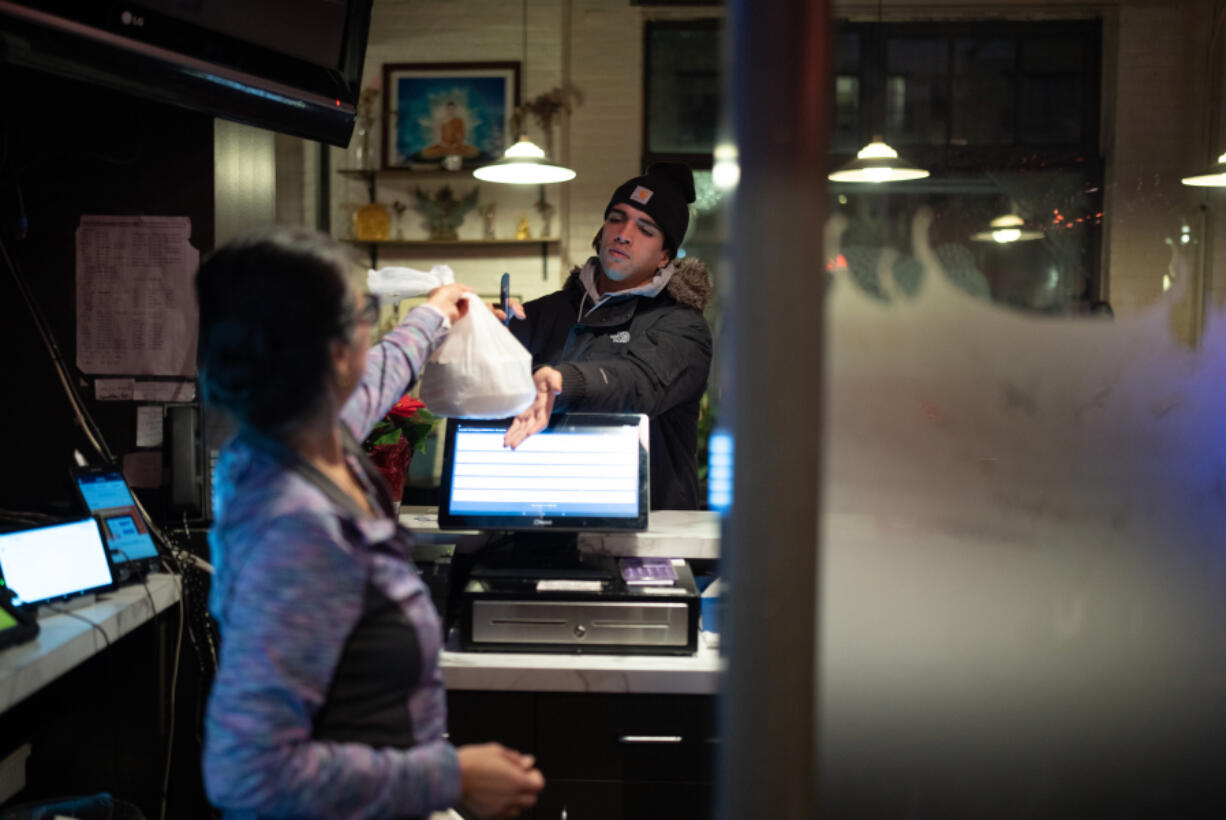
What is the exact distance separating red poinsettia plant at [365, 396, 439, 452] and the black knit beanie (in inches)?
30.1

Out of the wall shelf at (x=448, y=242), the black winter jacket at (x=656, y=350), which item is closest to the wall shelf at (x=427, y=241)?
the wall shelf at (x=448, y=242)

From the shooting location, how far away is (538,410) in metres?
1.95

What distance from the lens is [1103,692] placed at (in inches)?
54.3

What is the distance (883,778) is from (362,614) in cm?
77

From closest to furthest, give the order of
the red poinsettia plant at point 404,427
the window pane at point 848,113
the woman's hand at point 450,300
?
the window pane at point 848,113 < the woman's hand at point 450,300 < the red poinsettia plant at point 404,427

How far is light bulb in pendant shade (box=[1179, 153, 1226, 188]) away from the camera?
144 cm

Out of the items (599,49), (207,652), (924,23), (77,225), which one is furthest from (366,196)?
(924,23)

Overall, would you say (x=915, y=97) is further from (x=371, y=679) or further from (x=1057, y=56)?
(x=371, y=679)

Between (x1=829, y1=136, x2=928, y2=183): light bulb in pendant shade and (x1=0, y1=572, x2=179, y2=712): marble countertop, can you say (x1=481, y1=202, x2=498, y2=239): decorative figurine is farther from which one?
(x1=829, y1=136, x2=928, y2=183): light bulb in pendant shade

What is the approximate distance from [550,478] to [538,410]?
0.50 ft

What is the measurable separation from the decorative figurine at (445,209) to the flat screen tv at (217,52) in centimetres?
302

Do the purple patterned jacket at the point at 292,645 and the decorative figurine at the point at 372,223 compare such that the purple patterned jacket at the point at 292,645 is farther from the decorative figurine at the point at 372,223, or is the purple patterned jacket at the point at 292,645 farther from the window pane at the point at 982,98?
the decorative figurine at the point at 372,223

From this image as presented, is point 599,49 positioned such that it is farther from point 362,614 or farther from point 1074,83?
point 362,614

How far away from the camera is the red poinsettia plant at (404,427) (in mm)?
2287
